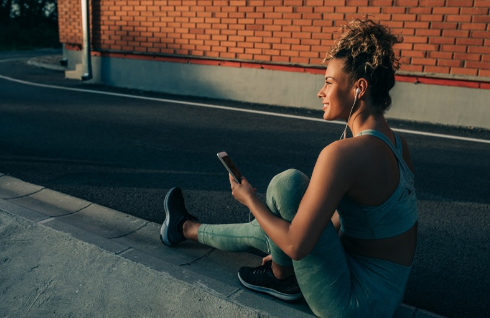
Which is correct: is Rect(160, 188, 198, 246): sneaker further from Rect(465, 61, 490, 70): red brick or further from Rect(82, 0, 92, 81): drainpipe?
Rect(82, 0, 92, 81): drainpipe

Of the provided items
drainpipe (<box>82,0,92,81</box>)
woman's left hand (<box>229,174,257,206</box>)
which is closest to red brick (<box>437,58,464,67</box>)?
woman's left hand (<box>229,174,257,206</box>)

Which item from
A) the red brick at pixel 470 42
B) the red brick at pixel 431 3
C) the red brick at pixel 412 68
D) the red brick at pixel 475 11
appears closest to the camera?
the red brick at pixel 475 11

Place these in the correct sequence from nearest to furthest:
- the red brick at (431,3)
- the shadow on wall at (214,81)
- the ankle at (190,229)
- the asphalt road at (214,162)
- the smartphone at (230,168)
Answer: the smartphone at (230,168) < the ankle at (190,229) < the asphalt road at (214,162) < the red brick at (431,3) < the shadow on wall at (214,81)

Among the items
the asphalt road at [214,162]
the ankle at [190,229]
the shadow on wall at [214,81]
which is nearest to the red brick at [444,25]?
the asphalt road at [214,162]

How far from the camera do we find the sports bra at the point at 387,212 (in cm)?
220

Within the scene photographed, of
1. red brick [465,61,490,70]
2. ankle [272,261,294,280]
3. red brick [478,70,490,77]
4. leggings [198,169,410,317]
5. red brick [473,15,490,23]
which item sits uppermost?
red brick [473,15,490,23]

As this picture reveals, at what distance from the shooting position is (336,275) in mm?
2320

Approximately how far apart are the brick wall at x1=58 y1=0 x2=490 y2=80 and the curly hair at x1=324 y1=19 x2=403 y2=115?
647cm

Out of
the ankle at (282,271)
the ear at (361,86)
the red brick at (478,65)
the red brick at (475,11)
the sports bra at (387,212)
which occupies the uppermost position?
the red brick at (475,11)

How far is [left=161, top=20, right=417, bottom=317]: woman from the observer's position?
6.90 feet

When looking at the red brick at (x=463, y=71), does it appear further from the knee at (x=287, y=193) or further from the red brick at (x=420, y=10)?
the knee at (x=287, y=193)

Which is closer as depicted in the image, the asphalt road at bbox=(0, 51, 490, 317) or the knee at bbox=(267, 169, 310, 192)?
the knee at bbox=(267, 169, 310, 192)

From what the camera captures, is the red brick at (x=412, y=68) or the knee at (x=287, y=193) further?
the red brick at (x=412, y=68)

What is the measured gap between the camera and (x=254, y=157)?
618 cm
